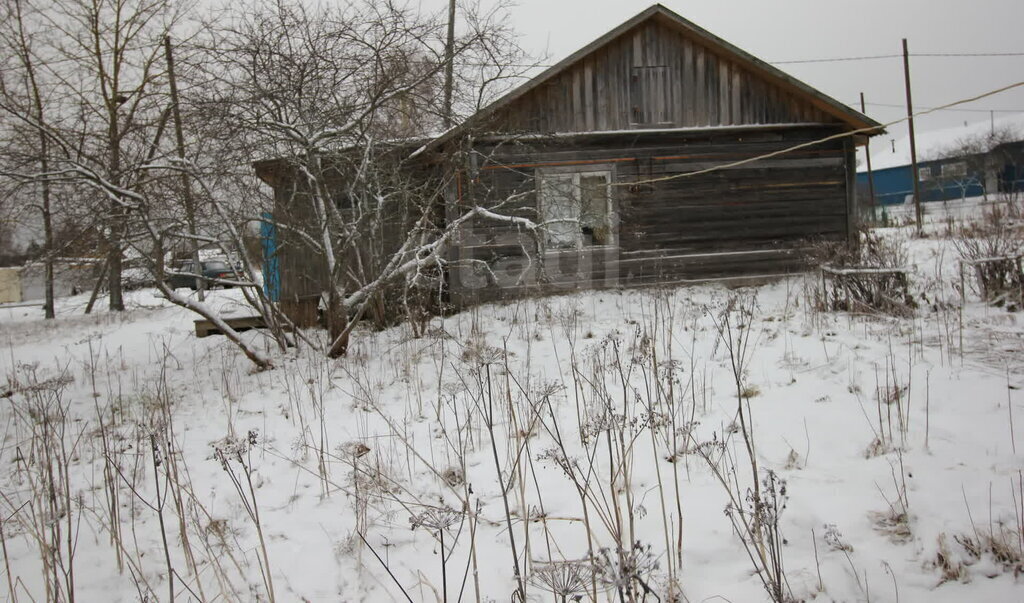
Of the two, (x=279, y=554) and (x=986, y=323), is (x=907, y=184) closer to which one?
(x=986, y=323)

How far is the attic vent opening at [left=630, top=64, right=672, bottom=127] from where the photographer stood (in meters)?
10.4

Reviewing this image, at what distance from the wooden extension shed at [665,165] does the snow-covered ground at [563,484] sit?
493 centimetres

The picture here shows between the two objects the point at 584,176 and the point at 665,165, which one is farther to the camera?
the point at 665,165

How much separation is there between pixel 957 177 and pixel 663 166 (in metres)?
36.0

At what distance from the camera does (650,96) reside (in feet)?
34.2

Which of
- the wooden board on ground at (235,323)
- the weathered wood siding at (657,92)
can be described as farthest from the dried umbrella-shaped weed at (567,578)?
the weathered wood siding at (657,92)

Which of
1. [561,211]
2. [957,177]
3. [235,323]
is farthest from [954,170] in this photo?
[235,323]

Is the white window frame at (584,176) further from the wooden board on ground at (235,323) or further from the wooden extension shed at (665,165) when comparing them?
the wooden board on ground at (235,323)

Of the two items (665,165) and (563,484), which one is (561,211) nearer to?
(665,165)

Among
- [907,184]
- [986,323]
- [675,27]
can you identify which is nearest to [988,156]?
[907,184]

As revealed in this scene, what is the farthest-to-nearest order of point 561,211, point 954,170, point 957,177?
point 954,170
point 957,177
point 561,211

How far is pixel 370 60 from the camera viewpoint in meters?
5.77

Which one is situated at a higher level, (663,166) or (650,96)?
(650,96)

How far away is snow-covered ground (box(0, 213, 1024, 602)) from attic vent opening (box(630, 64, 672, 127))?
19.5ft
